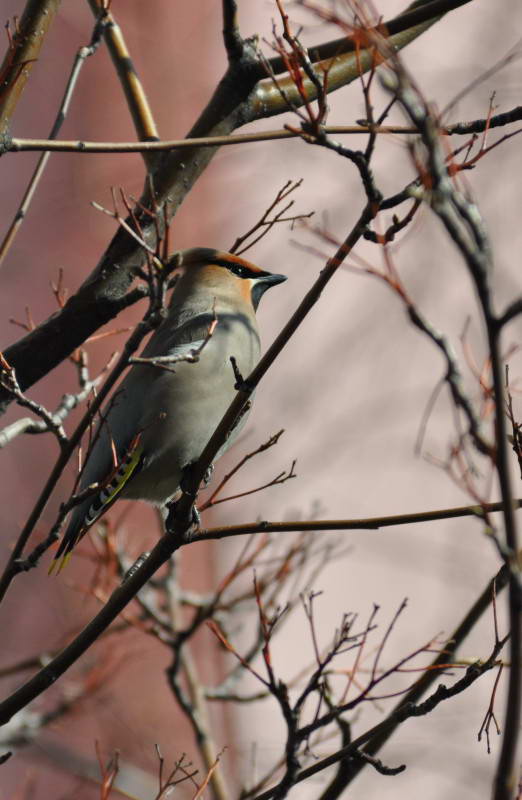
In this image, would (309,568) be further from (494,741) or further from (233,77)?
(233,77)

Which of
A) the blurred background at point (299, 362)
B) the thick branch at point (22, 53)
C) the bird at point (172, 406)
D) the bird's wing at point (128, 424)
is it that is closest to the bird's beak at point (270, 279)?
the bird at point (172, 406)

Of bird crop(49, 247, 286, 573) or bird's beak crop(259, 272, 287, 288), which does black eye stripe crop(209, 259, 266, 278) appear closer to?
bird's beak crop(259, 272, 287, 288)

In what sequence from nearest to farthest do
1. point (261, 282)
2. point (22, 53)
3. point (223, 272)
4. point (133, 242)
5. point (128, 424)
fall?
point (22, 53) < point (133, 242) < point (128, 424) < point (223, 272) < point (261, 282)

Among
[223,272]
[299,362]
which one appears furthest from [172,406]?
[299,362]

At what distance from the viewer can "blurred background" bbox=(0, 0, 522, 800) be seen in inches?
245

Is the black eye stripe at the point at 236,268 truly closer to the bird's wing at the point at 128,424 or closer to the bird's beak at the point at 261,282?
the bird's beak at the point at 261,282

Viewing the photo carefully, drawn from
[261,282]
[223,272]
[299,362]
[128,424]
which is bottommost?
[128,424]

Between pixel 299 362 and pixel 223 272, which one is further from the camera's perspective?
pixel 299 362

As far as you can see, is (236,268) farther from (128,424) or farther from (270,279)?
(128,424)

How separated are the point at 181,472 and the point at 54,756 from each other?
163cm

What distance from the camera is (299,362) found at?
7.32m

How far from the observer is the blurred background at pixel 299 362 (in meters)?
6.23

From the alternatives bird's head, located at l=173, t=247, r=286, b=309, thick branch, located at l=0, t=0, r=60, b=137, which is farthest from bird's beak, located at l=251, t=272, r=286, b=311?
thick branch, located at l=0, t=0, r=60, b=137

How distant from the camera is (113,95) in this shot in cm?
727
